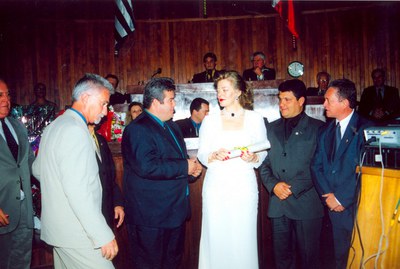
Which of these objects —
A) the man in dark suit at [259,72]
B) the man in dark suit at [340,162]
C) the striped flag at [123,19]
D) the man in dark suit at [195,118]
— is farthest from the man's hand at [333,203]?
the striped flag at [123,19]

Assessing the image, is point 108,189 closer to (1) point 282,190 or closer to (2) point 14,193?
(2) point 14,193

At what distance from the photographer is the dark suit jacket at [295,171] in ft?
9.27

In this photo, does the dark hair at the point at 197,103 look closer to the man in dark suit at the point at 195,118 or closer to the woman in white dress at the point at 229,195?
the man in dark suit at the point at 195,118

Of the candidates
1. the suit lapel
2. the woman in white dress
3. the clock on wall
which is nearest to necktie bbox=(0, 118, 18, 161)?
the woman in white dress

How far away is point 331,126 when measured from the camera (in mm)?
2781

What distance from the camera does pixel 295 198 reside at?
2832 millimetres

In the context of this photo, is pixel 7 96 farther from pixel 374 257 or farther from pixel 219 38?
pixel 219 38

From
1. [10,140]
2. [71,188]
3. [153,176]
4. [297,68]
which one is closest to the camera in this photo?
[71,188]

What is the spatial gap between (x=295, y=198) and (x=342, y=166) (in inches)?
19.5

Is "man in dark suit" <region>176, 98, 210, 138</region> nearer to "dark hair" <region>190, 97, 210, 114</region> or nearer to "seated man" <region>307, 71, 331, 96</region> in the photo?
"dark hair" <region>190, 97, 210, 114</region>

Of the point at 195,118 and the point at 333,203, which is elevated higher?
the point at 195,118

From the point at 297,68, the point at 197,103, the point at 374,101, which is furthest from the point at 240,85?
the point at 297,68

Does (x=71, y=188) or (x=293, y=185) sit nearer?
(x=71, y=188)

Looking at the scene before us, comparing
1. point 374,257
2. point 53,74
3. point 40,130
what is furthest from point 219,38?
point 374,257
